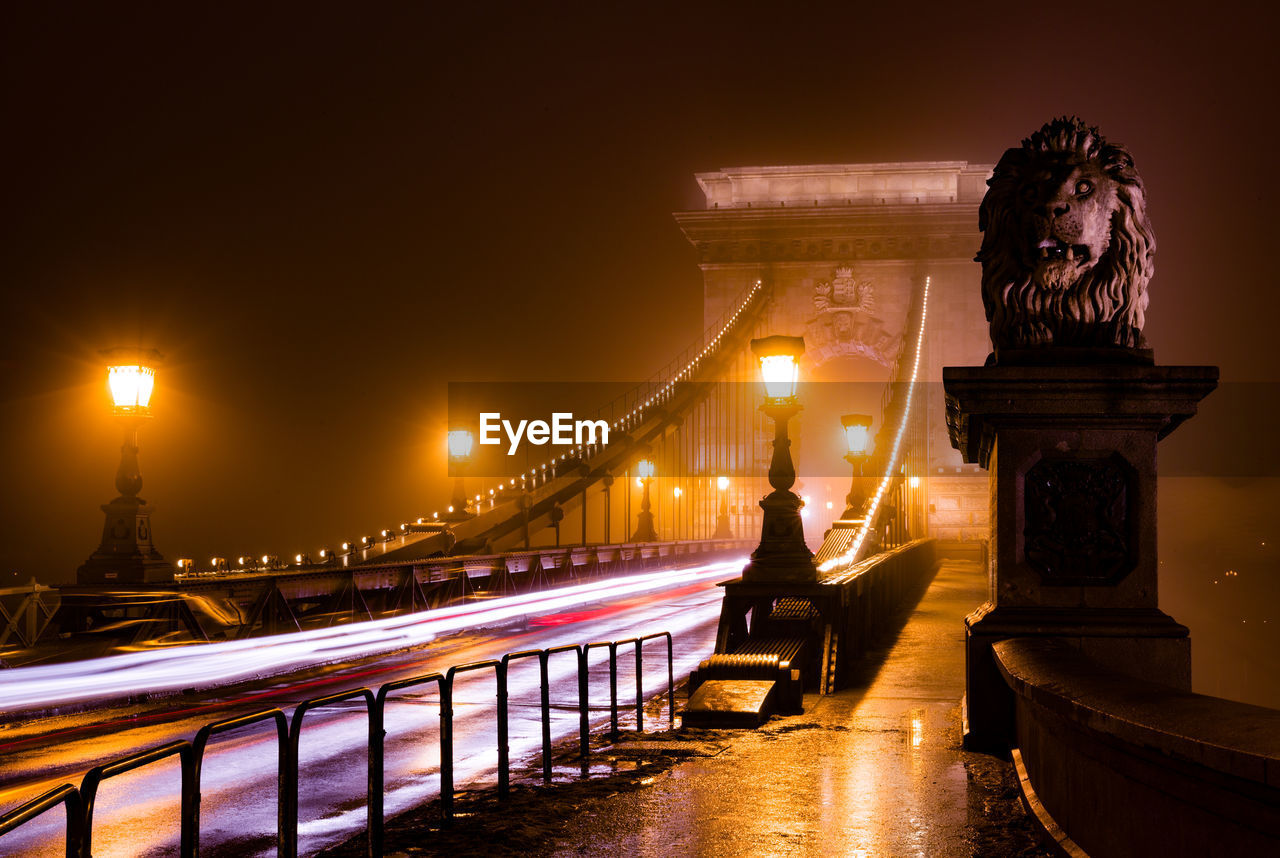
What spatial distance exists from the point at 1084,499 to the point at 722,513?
2239 inches

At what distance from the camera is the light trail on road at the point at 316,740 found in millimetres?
7285

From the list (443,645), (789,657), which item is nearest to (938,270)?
(443,645)

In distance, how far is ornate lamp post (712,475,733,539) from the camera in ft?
202

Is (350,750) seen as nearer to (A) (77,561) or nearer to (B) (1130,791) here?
(B) (1130,791)

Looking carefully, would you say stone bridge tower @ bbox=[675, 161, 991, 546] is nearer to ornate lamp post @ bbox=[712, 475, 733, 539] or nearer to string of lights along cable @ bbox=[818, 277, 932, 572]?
string of lights along cable @ bbox=[818, 277, 932, 572]

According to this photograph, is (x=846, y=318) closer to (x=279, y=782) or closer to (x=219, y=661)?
(x=219, y=661)

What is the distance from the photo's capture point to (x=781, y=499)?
43.7 feet

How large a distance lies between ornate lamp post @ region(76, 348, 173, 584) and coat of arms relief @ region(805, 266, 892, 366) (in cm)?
5232

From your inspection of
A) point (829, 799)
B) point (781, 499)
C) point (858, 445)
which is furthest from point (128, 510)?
point (858, 445)

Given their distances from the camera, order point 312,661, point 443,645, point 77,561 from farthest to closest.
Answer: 1. point 77,561
2. point 443,645
3. point 312,661

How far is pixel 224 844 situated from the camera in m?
6.85

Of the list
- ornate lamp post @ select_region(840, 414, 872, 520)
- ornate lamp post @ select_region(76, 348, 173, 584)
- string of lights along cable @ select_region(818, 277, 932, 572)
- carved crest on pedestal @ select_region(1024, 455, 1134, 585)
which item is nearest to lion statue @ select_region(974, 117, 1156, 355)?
carved crest on pedestal @ select_region(1024, 455, 1134, 585)

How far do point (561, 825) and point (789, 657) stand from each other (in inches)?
208

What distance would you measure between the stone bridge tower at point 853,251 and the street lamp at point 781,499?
51.0 m
